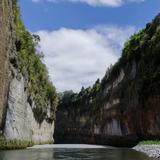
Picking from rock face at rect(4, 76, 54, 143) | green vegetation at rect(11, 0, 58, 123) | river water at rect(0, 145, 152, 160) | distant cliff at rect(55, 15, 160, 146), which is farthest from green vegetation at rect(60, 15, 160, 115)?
river water at rect(0, 145, 152, 160)

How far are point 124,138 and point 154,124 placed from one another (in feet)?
56.8

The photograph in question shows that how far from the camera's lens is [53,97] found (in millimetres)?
82250

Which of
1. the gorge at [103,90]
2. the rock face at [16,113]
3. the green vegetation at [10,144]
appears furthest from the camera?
the rock face at [16,113]

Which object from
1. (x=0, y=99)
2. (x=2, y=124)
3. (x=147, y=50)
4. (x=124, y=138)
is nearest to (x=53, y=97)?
(x=124, y=138)

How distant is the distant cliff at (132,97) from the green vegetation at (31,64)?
38.9ft

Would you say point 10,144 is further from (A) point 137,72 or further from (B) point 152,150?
(A) point 137,72

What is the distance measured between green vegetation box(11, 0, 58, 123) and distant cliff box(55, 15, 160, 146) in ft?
38.9

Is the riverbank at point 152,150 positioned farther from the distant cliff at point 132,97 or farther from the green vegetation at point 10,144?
the green vegetation at point 10,144

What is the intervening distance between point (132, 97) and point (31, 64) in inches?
572

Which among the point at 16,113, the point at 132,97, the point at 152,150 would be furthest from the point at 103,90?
the point at 152,150

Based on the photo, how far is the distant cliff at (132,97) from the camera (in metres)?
45.9

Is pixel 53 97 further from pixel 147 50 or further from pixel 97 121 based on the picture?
pixel 147 50

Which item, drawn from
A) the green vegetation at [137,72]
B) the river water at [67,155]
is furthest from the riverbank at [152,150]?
the green vegetation at [137,72]

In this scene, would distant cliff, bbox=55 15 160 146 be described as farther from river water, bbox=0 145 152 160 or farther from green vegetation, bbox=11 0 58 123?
river water, bbox=0 145 152 160
